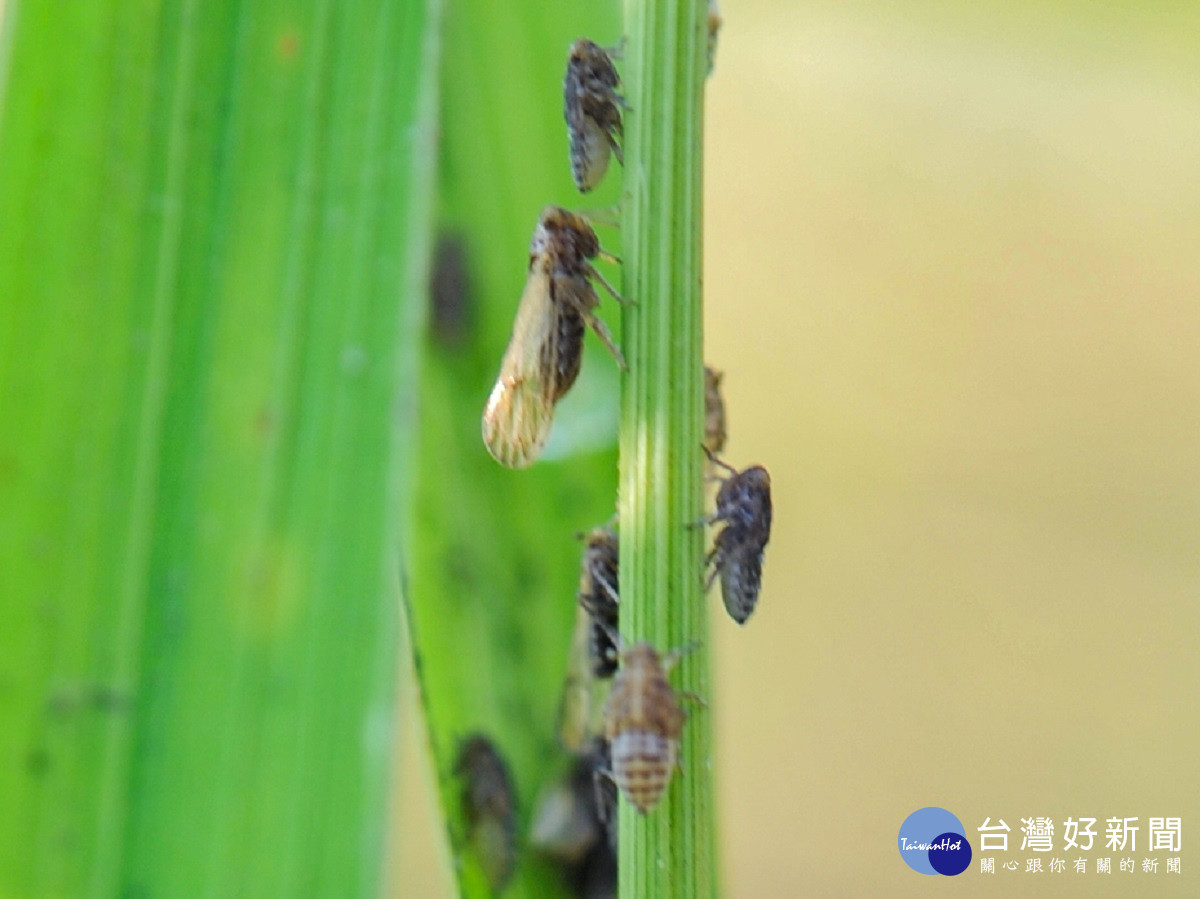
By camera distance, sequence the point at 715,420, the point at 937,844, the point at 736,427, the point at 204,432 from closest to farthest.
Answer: the point at 204,432 → the point at 715,420 → the point at 937,844 → the point at 736,427

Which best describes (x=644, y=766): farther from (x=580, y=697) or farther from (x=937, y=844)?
(x=937, y=844)

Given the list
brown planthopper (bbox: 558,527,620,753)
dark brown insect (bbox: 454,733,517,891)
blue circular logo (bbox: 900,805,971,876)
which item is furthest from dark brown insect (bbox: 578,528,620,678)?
blue circular logo (bbox: 900,805,971,876)

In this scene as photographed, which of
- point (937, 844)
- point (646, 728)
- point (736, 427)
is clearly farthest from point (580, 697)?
point (736, 427)

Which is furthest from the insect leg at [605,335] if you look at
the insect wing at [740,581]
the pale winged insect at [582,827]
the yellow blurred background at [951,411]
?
the yellow blurred background at [951,411]

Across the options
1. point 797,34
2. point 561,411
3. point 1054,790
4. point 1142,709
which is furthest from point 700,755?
point 797,34

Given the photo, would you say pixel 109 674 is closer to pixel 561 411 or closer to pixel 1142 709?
pixel 561 411

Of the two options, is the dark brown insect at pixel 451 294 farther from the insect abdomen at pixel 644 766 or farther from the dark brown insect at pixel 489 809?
the insect abdomen at pixel 644 766
